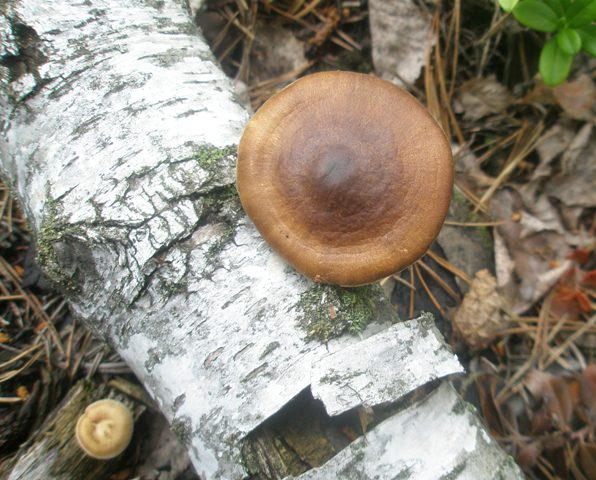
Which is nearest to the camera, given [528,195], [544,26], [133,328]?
[133,328]

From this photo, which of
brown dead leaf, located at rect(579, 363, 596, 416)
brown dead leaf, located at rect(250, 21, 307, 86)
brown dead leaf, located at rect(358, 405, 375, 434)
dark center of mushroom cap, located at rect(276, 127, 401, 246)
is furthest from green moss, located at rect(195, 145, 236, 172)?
brown dead leaf, located at rect(579, 363, 596, 416)

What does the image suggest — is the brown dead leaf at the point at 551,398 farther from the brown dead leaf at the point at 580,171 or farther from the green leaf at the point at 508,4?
→ the green leaf at the point at 508,4

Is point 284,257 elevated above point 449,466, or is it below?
above

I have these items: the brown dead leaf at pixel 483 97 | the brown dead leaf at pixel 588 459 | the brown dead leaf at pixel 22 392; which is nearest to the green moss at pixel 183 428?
the brown dead leaf at pixel 22 392

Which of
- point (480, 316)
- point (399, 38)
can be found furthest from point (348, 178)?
point (399, 38)

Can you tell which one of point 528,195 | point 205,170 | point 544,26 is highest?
point 544,26

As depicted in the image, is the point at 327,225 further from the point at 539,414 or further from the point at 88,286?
the point at 539,414

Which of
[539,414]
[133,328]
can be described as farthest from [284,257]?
[539,414]
